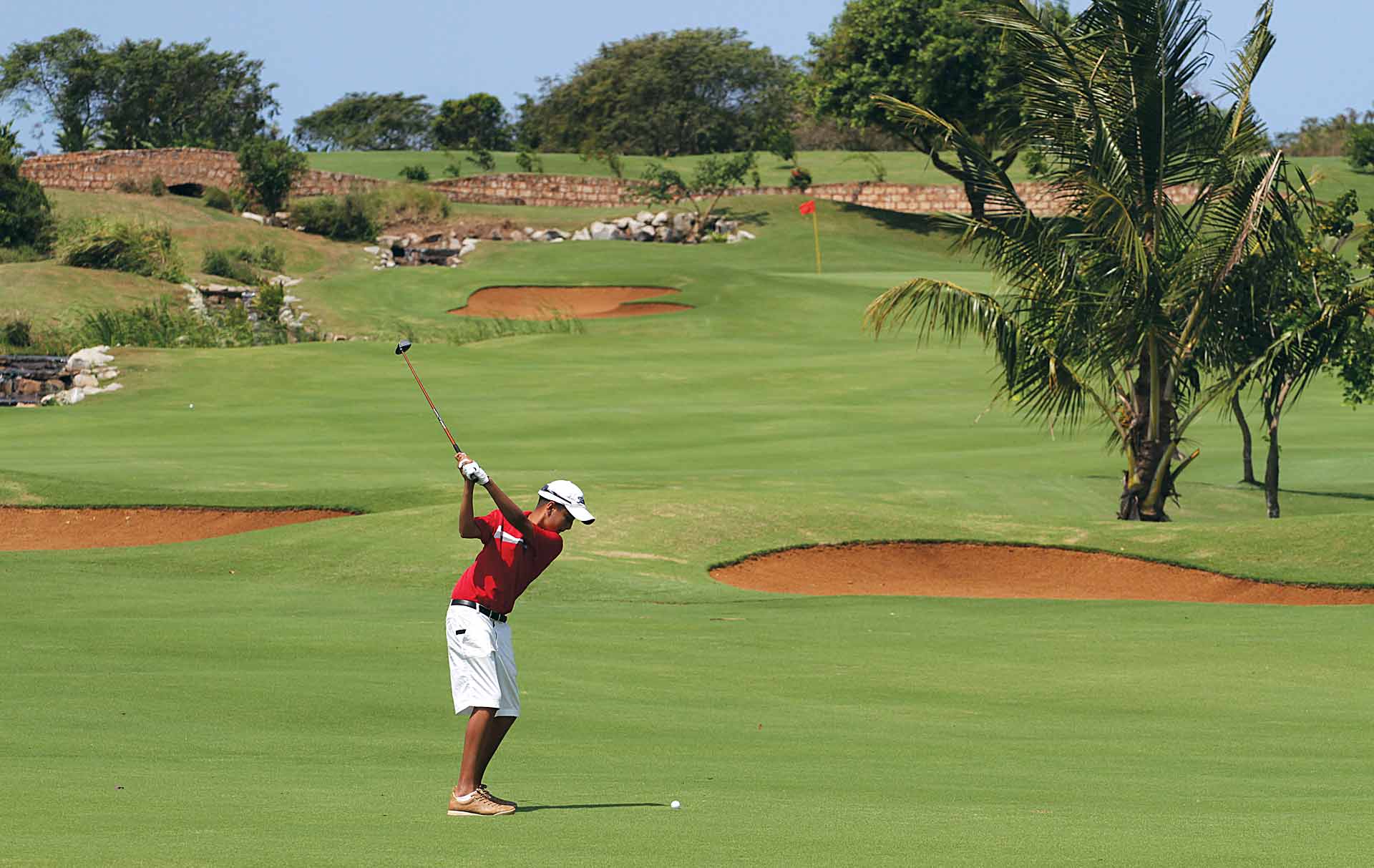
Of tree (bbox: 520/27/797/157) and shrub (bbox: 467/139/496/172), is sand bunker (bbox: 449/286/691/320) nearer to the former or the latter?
shrub (bbox: 467/139/496/172)

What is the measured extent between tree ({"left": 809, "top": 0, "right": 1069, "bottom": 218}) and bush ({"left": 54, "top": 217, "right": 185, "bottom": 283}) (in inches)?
1330

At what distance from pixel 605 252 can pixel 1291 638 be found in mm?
60805

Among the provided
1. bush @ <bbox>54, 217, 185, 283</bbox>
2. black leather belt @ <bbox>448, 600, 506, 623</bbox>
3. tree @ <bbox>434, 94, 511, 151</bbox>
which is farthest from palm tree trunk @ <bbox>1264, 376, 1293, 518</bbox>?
tree @ <bbox>434, 94, 511, 151</bbox>

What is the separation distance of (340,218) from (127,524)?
5844 centimetres

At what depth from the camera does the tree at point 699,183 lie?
92.4 m

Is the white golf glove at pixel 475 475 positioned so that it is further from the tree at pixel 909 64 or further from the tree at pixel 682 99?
the tree at pixel 682 99

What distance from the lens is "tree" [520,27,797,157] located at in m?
127

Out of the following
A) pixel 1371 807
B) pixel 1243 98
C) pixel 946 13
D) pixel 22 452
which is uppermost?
pixel 946 13

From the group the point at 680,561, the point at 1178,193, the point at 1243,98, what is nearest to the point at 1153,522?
the point at 1243,98

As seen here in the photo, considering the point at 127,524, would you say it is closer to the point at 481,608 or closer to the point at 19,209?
the point at 481,608

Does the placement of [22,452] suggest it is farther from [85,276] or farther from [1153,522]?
[85,276]

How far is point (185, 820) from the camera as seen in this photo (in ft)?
27.1

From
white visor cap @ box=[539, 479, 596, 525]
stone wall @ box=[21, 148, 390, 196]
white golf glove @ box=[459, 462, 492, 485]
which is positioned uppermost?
stone wall @ box=[21, 148, 390, 196]

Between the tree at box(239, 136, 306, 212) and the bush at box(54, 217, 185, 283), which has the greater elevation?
the tree at box(239, 136, 306, 212)
